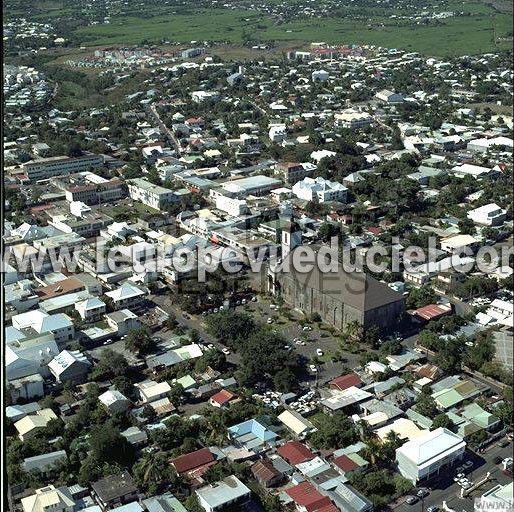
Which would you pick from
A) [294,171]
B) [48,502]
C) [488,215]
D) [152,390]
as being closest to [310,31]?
[294,171]

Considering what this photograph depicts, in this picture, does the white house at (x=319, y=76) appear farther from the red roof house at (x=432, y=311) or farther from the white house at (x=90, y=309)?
the white house at (x=90, y=309)

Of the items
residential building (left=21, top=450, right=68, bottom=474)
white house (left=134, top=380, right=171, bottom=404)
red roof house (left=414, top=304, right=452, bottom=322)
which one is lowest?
red roof house (left=414, top=304, right=452, bottom=322)

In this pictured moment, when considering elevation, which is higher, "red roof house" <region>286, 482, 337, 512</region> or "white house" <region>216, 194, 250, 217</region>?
"white house" <region>216, 194, 250, 217</region>

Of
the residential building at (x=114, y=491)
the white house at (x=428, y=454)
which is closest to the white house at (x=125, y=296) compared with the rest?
the residential building at (x=114, y=491)

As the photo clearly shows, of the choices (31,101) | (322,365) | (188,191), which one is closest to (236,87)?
(31,101)

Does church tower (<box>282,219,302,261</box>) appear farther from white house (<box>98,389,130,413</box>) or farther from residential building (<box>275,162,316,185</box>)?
residential building (<box>275,162,316,185</box>)

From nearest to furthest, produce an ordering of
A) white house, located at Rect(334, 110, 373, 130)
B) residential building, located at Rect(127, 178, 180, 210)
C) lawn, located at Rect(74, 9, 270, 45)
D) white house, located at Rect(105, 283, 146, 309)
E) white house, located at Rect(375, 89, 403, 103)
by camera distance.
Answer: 1. white house, located at Rect(105, 283, 146, 309)
2. residential building, located at Rect(127, 178, 180, 210)
3. white house, located at Rect(334, 110, 373, 130)
4. white house, located at Rect(375, 89, 403, 103)
5. lawn, located at Rect(74, 9, 270, 45)

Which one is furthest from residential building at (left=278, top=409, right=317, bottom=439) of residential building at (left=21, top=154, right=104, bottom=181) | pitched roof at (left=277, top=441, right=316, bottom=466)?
residential building at (left=21, top=154, right=104, bottom=181)
